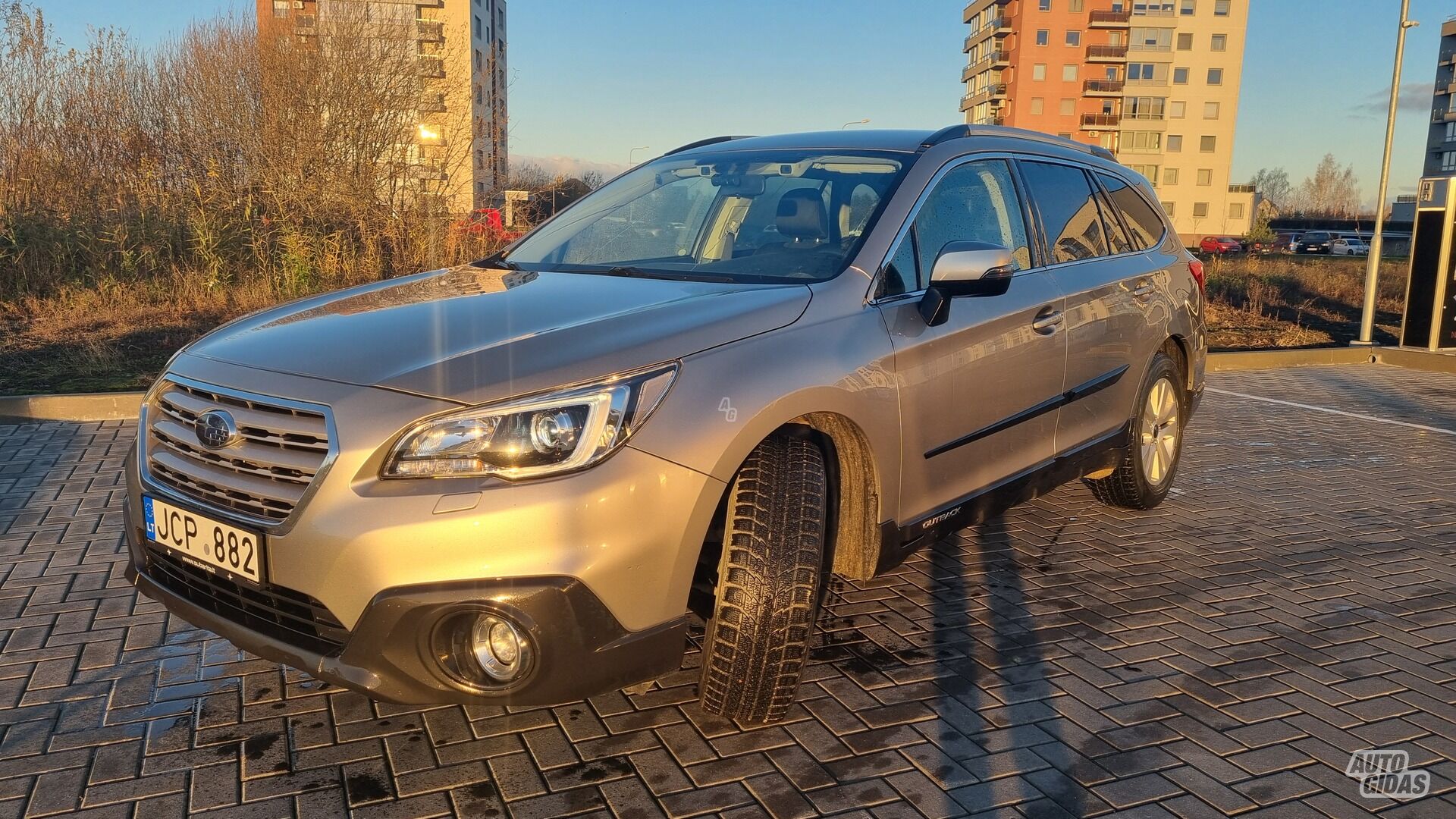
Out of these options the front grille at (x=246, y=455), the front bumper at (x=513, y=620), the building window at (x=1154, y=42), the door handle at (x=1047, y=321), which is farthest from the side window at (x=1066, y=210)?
the building window at (x=1154, y=42)

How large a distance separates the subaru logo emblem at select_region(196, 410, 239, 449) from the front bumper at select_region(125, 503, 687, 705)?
0.48 metres

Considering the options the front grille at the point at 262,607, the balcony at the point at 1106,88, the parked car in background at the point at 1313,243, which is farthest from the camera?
the balcony at the point at 1106,88

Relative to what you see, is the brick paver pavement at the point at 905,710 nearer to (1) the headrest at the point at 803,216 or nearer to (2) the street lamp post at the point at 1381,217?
(1) the headrest at the point at 803,216

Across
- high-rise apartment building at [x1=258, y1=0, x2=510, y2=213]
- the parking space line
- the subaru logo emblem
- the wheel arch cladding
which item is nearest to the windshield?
the wheel arch cladding

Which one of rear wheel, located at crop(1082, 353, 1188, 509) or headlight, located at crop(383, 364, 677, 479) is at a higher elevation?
headlight, located at crop(383, 364, 677, 479)

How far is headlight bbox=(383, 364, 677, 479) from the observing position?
241cm

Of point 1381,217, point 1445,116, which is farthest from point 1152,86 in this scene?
point 1381,217

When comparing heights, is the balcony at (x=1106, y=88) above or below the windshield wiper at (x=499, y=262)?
above

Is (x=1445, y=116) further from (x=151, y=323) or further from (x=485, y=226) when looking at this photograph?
(x=151, y=323)

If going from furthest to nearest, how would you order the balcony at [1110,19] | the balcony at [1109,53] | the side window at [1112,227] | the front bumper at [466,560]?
the balcony at [1109,53], the balcony at [1110,19], the side window at [1112,227], the front bumper at [466,560]

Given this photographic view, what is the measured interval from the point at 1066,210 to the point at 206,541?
3.67 m

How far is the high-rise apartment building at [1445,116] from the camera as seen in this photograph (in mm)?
94281

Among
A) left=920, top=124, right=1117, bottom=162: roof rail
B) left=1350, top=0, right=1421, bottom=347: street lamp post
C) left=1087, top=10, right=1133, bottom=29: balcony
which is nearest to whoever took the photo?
→ left=920, top=124, right=1117, bottom=162: roof rail

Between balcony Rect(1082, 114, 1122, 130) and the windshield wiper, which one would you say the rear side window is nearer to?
the windshield wiper
